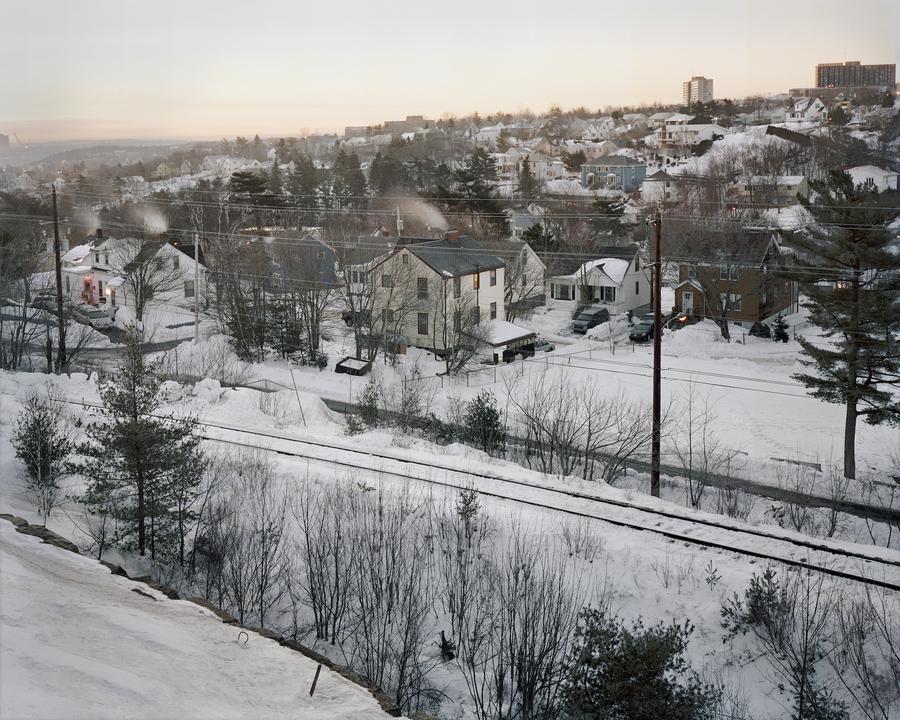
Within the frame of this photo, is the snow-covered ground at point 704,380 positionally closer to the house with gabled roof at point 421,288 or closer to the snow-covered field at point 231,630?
the house with gabled roof at point 421,288

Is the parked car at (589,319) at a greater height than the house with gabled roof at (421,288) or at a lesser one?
lesser

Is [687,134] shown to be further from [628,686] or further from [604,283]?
[628,686]

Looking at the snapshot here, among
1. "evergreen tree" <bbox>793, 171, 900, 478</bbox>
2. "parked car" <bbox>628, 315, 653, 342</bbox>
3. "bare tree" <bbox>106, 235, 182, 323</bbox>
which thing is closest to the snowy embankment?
"evergreen tree" <bbox>793, 171, 900, 478</bbox>

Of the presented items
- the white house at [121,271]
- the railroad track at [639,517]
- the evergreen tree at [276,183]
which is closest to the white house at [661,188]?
the evergreen tree at [276,183]

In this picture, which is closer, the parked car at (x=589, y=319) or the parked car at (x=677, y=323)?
the parked car at (x=677, y=323)

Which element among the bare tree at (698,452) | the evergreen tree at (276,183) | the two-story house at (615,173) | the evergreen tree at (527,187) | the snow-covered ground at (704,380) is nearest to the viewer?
the bare tree at (698,452)

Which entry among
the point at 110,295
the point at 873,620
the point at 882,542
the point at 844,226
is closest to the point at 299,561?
the point at 873,620

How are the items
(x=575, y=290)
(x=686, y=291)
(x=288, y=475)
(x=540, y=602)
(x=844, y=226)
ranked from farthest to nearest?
(x=575, y=290), (x=686, y=291), (x=844, y=226), (x=288, y=475), (x=540, y=602)

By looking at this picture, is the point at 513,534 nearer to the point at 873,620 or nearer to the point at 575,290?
the point at 873,620
